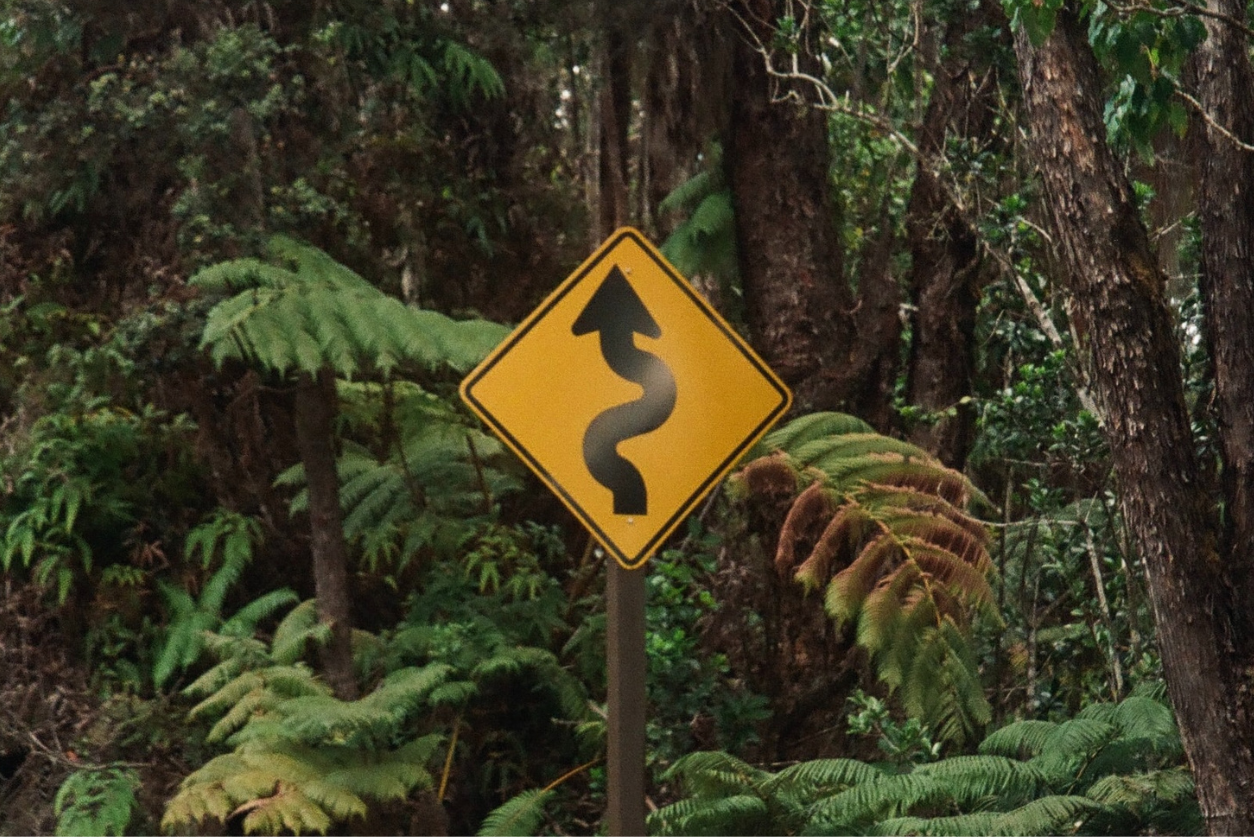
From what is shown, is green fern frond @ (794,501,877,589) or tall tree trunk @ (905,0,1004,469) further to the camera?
tall tree trunk @ (905,0,1004,469)

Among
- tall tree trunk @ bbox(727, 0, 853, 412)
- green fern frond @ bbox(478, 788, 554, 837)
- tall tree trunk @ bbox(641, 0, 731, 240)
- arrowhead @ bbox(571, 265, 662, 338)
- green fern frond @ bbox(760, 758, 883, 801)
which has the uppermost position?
tall tree trunk @ bbox(641, 0, 731, 240)

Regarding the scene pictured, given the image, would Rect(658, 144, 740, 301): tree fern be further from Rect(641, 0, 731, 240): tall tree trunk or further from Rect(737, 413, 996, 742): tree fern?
Rect(737, 413, 996, 742): tree fern

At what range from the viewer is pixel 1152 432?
5.49 m

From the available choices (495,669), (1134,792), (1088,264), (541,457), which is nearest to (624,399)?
(541,457)

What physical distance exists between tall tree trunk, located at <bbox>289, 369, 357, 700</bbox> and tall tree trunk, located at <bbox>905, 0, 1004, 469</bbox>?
3580mm

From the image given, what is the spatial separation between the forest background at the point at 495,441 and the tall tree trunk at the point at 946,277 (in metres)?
0.03

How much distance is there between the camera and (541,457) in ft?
15.8

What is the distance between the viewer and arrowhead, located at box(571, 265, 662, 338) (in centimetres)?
486

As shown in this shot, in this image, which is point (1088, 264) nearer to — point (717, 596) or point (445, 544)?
point (717, 596)

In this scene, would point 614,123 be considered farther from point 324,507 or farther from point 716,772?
point 716,772

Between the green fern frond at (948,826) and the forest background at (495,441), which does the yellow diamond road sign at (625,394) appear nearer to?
the green fern frond at (948,826)

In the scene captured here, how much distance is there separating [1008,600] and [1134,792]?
3606 mm

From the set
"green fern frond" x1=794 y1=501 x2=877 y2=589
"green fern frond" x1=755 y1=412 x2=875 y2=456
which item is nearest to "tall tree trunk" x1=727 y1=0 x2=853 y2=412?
"green fern frond" x1=755 y1=412 x2=875 y2=456

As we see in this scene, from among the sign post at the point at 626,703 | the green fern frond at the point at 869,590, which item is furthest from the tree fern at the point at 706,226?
the sign post at the point at 626,703
